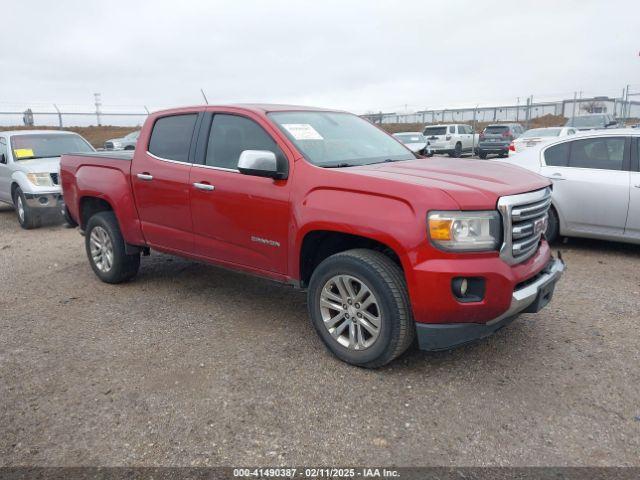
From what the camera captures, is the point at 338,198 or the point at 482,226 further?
the point at 338,198

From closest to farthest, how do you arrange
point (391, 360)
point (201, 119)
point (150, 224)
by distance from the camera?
point (391, 360), point (201, 119), point (150, 224)

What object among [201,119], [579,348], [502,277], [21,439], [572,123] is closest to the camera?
[21,439]

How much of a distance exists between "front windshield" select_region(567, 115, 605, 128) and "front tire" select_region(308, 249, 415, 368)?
20.0 meters

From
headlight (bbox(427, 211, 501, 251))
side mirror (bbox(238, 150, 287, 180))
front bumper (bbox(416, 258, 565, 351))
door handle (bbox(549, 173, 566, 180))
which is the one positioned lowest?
front bumper (bbox(416, 258, 565, 351))

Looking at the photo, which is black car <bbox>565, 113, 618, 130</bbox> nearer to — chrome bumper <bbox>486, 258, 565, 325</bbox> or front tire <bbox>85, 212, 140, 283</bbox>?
chrome bumper <bbox>486, 258, 565, 325</bbox>

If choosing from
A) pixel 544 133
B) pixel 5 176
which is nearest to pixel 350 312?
pixel 5 176

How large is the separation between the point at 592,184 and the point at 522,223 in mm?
3550

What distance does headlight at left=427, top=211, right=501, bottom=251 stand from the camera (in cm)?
307

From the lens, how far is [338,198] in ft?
11.4

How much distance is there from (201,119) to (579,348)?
11.6ft

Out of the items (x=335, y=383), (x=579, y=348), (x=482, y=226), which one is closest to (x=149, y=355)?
(x=335, y=383)

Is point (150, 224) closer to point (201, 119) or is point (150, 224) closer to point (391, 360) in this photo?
point (201, 119)

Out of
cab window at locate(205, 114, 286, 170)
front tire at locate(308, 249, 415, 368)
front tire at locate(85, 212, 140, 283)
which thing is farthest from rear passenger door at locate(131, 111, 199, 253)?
front tire at locate(308, 249, 415, 368)

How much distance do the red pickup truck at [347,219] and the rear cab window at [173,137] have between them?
0.01 metres
